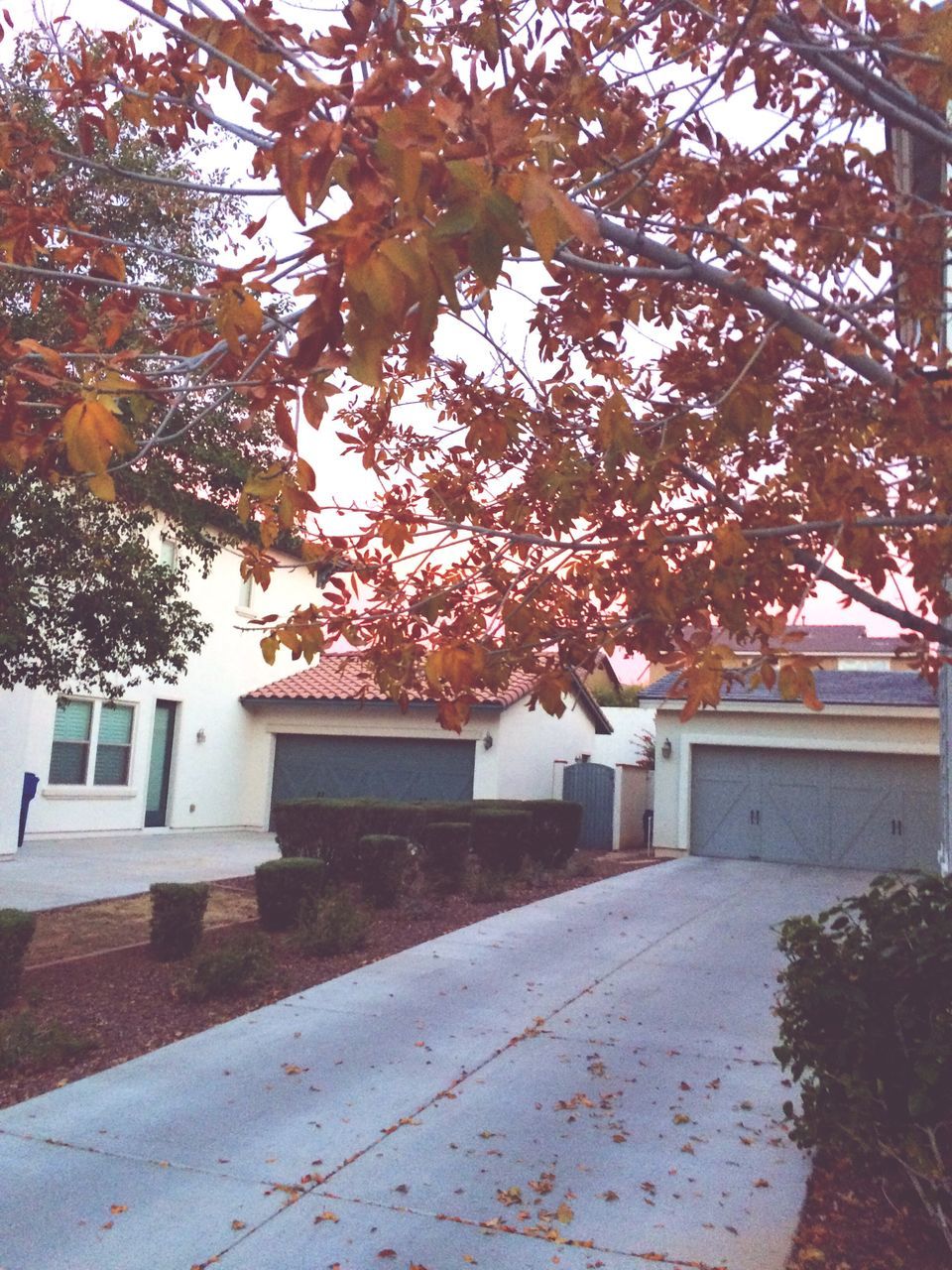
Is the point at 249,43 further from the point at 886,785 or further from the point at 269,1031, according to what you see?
the point at 886,785

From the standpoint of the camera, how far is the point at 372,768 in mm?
21062

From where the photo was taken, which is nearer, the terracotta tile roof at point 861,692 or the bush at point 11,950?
the bush at point 11,950

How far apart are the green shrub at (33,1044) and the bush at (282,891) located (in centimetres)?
359

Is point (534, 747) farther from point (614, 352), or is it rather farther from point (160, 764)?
point (614, 352)

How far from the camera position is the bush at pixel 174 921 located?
27.5ft

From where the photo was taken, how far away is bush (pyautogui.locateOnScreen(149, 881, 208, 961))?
837 cm

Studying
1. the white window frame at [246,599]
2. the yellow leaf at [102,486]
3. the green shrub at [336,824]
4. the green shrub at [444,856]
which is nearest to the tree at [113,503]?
the green shrub at [336,824]

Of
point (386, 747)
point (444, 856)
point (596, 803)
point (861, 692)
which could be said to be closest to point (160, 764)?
point (386, 747)

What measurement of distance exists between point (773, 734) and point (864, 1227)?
582 inches

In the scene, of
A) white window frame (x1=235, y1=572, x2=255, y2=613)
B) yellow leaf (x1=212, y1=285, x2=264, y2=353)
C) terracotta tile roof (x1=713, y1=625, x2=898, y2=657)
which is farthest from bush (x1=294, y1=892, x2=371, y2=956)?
terracotta tile roof (x1=713, y1=625, x2=898, y2=657)

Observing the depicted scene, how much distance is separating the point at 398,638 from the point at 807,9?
3.20 metres

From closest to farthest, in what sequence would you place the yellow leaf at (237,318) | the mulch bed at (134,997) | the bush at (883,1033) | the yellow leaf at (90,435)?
the yellow leaf at (90,435) → the yellow leaf at (237,318) → the bush at (883,1033) → the mulch bed at (134,997)

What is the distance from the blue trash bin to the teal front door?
3453 mm

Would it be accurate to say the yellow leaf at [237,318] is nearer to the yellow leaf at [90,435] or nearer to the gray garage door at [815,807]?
the yellow leaf at [90,435]
